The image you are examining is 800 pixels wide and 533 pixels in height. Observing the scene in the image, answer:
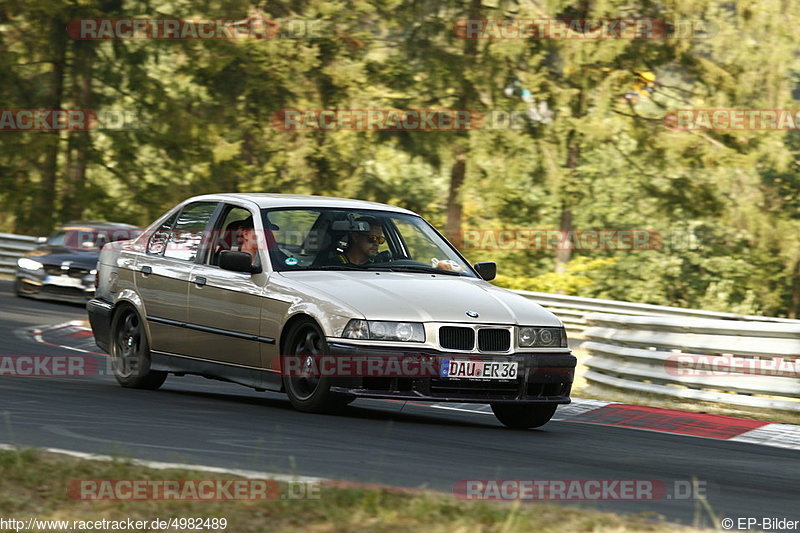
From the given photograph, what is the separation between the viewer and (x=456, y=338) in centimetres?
858

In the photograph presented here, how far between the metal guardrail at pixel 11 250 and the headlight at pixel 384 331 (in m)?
20.6

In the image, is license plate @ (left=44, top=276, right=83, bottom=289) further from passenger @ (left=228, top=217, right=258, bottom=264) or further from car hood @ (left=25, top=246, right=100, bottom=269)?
passenger @ (left=228, top=217, right=258, bottom=264)

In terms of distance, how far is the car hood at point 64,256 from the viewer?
69.9 feet

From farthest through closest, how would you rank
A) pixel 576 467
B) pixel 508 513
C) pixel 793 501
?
pixel 576 467 → pixel 793 501 → pixel 508 513

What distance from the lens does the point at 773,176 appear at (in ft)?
121

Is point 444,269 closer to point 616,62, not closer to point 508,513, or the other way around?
point 508,513

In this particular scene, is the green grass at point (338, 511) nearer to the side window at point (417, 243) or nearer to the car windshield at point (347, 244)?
the car windshield at point (347, 244)

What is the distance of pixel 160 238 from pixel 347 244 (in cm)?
193

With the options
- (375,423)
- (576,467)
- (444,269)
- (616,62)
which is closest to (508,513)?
(576,467)

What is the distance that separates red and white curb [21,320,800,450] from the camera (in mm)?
9914

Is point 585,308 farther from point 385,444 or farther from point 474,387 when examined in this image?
point 385,444

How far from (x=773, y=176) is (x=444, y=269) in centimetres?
2916

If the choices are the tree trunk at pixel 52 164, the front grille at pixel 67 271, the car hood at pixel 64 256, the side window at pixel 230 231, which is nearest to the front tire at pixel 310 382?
the side window at pixel 230 231

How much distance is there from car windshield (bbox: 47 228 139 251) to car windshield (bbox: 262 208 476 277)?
12906 mm
